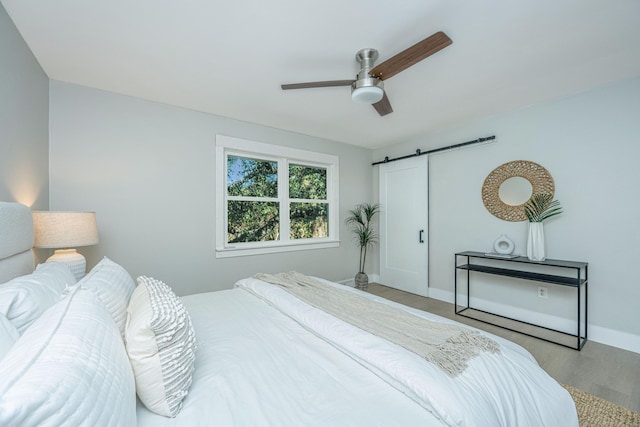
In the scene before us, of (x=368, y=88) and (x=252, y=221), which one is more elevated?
(x=368, y=88)

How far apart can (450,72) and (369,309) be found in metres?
2.03

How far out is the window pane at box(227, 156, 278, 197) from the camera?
3.46 meters

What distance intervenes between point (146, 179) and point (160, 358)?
2.44 metres

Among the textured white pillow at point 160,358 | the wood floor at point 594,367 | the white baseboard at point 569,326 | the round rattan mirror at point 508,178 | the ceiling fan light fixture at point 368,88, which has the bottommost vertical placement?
the wood floor at point 594,367

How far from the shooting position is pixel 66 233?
1.87 meters

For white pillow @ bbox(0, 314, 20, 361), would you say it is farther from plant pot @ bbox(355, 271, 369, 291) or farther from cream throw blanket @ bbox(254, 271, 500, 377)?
plant pot @ bbox(355, 271, 369, 291)

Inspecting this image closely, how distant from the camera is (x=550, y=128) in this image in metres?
2.84

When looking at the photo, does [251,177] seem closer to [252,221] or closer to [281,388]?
[252,221]

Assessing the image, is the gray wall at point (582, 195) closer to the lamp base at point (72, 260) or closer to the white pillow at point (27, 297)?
the white pillow at point (27, 297)

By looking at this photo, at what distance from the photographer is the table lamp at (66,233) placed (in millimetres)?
1811

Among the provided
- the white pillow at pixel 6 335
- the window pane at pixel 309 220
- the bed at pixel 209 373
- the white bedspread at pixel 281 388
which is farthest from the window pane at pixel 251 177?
the white pillow at pixel 6 335

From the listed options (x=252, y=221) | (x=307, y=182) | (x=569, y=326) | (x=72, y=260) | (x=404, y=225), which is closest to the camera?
(x=72, y=260)

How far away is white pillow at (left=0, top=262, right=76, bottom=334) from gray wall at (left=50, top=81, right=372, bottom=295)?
5.36ft

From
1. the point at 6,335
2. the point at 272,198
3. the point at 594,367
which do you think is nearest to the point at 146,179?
the point at 272,198
